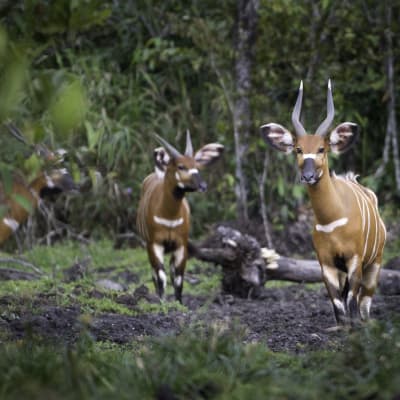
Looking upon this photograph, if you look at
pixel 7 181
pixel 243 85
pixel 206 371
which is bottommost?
pixel 243 85

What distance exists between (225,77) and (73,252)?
2979mm

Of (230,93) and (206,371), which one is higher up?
(206,371)

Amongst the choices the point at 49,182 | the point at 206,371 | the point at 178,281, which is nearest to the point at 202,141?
the point at 178,281

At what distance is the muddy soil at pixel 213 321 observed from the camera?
17.0ft

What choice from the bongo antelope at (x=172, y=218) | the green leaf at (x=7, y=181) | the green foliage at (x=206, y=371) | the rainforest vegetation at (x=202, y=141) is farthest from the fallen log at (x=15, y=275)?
the green leaf at (x=7, y=181)

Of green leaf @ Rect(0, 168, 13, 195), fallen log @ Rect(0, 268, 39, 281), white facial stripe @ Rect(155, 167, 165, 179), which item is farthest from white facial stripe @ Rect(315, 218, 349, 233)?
green leaf @ Rect(0, 168, 13, 195)

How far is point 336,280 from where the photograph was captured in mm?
6000

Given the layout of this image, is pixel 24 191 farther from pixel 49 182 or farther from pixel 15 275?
pixel 15 275

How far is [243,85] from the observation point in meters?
11.0

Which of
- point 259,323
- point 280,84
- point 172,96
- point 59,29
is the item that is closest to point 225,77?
point 280,84

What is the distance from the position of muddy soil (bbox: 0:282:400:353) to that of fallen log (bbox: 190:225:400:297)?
0.73 feet

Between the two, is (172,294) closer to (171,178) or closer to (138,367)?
(171,178)

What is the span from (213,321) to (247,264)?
2794mm

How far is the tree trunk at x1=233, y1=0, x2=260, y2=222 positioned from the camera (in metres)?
10.9
